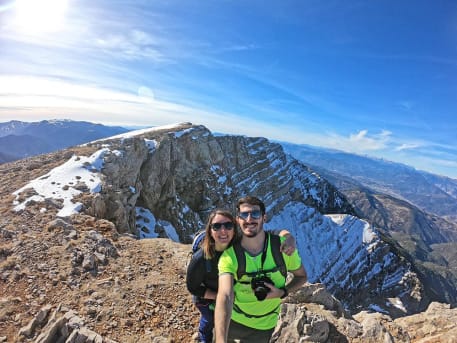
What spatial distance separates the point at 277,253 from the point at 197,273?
1.82m

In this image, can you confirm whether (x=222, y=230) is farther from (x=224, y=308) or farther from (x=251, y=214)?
(x=224, y=308)

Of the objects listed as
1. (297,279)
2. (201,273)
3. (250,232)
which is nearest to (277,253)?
(250,232)

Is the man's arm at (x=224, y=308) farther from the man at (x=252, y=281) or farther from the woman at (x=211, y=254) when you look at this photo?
the woman at (x=211, y=254)

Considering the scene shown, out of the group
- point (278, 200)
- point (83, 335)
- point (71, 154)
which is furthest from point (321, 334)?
point (278, 200)

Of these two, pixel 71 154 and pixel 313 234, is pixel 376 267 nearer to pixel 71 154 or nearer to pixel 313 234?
pixel 313 234

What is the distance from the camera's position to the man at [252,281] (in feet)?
17.6

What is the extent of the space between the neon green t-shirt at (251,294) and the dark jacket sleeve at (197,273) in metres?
0.79

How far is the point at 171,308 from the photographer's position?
38.2 ft

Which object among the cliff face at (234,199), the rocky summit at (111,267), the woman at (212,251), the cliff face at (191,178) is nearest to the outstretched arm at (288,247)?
the woman at (212,251)

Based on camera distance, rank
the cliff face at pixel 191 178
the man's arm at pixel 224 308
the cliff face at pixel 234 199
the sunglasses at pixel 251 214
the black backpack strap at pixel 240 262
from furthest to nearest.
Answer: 1. the cliff face at pixel 234 199
2. the cliff face at pixel 191 178
3. the sunglasses at pixel 251 214
4. the black backpack strap at pixel 240 262
5. the man's arm at pixel 224 308

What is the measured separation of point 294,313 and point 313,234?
4089 inches

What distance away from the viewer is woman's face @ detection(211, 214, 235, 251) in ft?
19.2

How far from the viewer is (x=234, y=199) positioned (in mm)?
91188

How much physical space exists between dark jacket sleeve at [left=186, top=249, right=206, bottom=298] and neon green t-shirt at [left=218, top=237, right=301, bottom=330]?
791 millimetres
